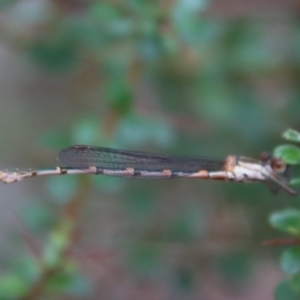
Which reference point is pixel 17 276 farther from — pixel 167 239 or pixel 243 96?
pixel 243 96

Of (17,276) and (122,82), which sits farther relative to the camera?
(122,82)

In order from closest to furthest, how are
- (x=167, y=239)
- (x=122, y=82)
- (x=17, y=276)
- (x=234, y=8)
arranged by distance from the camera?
(x=17, y=276) → (x=122, y=82) → (x=167, y=239) → (x=234, y=8)

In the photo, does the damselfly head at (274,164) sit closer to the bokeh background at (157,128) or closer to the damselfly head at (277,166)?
the damselfly head at (277,166)

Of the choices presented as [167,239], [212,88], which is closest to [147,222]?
[167,239]

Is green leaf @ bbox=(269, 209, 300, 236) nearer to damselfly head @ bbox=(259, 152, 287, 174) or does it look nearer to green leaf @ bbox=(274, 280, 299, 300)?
green leaf @ bbox=(274, 280, 299, 300)

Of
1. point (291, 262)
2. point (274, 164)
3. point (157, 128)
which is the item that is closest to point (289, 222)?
point (291, 262)

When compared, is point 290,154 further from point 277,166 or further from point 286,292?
point 277,166
